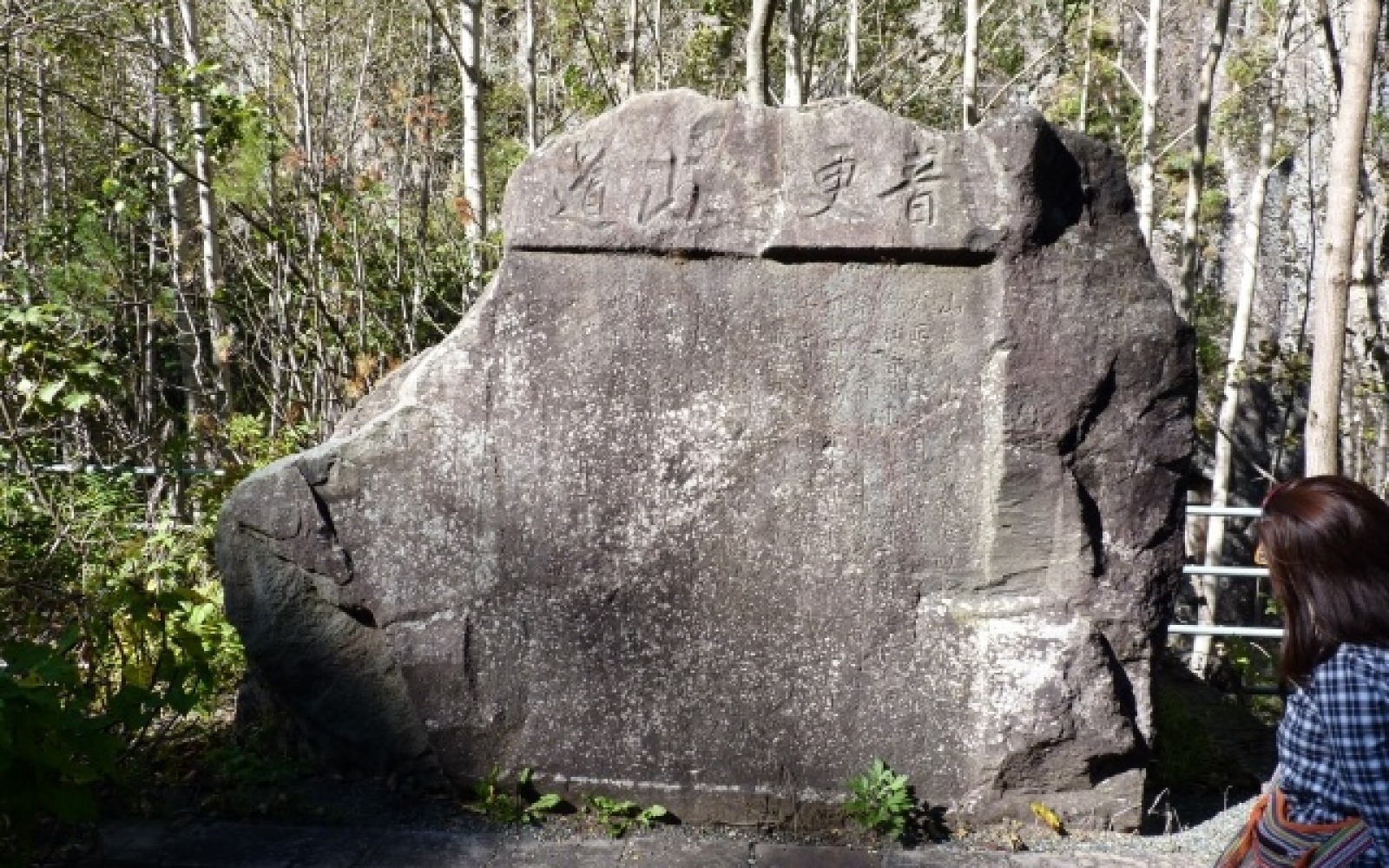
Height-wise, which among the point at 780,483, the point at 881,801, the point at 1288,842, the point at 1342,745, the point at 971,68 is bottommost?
the point at 881,801

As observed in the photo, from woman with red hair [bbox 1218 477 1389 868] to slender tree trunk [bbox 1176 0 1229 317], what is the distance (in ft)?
18.4

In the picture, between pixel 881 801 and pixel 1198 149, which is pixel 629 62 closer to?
pixel 1198 149

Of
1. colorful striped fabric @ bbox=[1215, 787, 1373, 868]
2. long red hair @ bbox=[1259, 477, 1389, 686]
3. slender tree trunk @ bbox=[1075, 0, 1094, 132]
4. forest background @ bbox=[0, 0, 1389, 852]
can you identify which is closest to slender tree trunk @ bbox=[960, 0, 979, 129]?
forest background @ bbox=[0, 0, 1389, 852]

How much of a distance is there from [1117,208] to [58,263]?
21.7ft

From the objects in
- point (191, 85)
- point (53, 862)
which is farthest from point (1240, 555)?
point (53, 862)

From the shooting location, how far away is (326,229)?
6520 mm

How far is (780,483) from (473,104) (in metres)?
4.83

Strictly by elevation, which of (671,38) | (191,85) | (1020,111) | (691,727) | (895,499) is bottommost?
(691,727)

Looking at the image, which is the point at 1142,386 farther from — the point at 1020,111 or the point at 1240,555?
the point at 1240,555

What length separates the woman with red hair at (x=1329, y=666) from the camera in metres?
1.74

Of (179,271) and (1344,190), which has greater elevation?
(1344,190)

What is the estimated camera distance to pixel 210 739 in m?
3.82

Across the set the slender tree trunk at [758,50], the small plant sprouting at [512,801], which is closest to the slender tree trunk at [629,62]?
the slender tree trunk at [758,50]

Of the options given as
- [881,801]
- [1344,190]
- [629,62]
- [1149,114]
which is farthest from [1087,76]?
[881,801]
